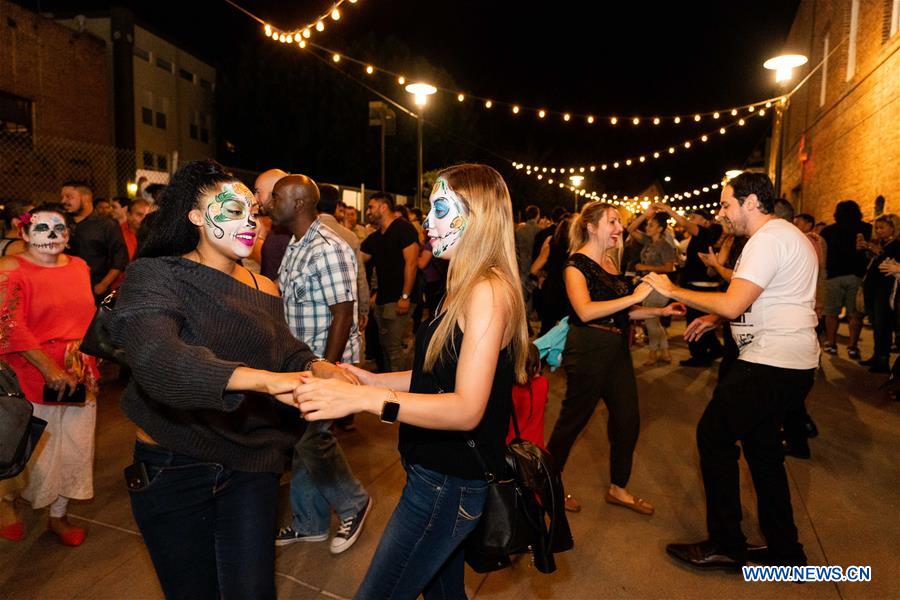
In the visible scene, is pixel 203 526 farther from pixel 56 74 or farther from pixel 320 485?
pixel 56 74

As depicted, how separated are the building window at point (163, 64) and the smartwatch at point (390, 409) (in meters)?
37.3

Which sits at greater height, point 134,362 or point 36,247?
point 36,247

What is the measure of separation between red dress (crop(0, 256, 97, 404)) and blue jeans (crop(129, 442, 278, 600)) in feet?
6.18

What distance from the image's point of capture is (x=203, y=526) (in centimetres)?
207

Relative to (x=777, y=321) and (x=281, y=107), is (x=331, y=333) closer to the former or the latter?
(x=777, y=321)

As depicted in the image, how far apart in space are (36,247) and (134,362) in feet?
7.50

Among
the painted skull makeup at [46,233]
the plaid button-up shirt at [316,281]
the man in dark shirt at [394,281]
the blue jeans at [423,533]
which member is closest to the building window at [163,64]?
the man in dark shirt at [394,281]

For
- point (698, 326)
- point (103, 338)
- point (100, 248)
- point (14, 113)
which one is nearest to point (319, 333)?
point (103, 338)

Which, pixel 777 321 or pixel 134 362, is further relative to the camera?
pixel 777 321

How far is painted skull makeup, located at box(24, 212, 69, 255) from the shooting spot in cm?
354

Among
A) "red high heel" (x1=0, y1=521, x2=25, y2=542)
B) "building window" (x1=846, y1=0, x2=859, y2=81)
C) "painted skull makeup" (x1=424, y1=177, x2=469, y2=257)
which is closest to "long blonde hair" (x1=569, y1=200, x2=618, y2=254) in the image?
"painted skull makeup" (x1=424, y1=177, x2=469, y2=257)

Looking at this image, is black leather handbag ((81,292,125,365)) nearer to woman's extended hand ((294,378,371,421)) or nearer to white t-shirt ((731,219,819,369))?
woman's extended hand ((294,378,371,421))

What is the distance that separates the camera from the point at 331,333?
3.69 meters

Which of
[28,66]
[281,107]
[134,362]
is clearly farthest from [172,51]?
[134,362]
